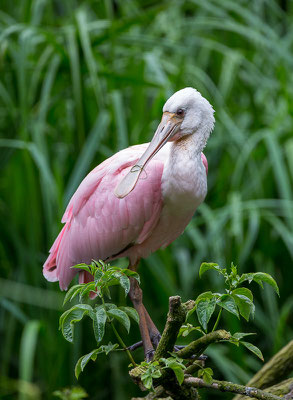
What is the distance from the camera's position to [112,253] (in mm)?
2535

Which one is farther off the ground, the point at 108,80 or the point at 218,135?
the point at 108,80

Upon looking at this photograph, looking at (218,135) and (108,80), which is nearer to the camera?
(108,80)

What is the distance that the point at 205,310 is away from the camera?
1.46 meters

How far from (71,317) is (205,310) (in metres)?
0.28

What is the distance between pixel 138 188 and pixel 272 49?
2.24 meters

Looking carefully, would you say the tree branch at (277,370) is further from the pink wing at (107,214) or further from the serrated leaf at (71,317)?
the serrated leaf at (71,317)

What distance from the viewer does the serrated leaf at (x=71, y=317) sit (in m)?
1.46

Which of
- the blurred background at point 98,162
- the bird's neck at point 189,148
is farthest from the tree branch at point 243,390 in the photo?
the blurred background at point 98,162

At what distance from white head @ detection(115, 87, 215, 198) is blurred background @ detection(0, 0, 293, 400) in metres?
1.04

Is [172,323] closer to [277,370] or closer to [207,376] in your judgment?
[207,376]

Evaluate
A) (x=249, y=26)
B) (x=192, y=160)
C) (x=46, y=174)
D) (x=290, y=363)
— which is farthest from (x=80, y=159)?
(x=249, y=26)

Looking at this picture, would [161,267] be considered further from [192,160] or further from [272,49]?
[272,49]

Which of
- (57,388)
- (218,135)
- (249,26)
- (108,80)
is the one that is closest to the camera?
(57,388)

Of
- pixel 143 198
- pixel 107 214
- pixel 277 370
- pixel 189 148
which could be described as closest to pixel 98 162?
pixel 107 214
